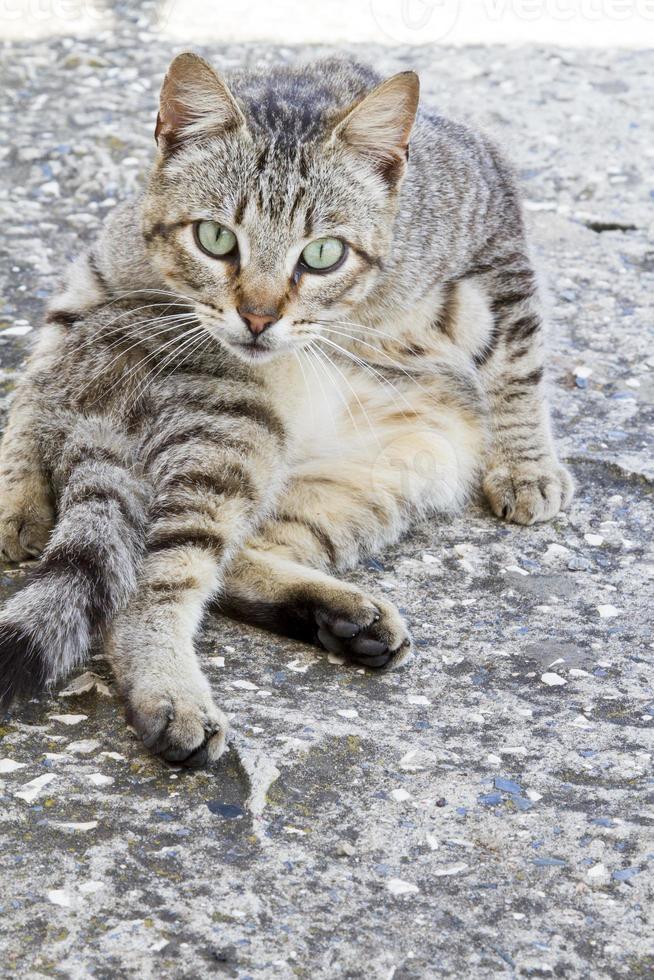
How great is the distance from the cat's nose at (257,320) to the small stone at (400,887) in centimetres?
132

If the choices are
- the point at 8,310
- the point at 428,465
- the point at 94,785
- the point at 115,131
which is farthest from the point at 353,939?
the point at 115,131

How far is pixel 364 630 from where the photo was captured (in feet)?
8.86

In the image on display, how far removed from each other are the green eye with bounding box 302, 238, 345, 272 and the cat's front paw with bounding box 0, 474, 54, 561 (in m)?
0.88

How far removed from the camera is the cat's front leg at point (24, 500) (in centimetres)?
294

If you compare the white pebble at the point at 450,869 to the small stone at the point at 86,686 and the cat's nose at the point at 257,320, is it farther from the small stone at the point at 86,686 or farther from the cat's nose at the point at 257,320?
the cat's nose at the point at 257,320

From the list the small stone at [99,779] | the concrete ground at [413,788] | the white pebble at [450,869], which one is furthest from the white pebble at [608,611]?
the small stone at [99,779]

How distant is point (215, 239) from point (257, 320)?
248 mm

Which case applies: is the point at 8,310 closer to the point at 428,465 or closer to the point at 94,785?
the point at 428,465

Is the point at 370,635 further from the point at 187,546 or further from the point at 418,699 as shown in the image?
the point at 187,546

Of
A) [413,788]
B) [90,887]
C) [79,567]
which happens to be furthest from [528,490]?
[90,887]

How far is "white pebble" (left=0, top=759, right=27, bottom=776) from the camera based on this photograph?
231 cm

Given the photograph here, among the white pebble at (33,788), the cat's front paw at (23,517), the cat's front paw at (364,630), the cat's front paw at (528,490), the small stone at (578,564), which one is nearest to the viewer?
the white pebble at (33,788)

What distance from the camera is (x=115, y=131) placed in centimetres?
529

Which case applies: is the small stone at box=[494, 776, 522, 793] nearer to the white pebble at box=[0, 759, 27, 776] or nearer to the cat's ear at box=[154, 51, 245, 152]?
the white pebble at box=[0, 759, 27, 776]
